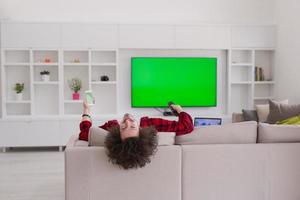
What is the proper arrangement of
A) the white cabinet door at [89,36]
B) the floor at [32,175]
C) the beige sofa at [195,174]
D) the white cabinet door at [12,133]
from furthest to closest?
1. the white cabinet door at [89,36]
2. the white cabinet door at [12,133]
3. the floor at [32,175]
4. the beige sofa at [195,174]

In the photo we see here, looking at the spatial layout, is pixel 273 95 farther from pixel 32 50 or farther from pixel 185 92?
pixel 32 50

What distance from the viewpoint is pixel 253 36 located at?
639 cm

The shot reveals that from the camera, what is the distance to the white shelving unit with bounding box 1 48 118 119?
6.22 meters

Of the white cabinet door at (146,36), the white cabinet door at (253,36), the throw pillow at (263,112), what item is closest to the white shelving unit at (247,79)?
the white cabinet door at (253,36)

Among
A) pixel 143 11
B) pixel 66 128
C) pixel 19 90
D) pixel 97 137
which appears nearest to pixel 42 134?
pixel 66 128

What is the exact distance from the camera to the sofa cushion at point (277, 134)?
2840 mm

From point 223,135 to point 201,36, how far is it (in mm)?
3712

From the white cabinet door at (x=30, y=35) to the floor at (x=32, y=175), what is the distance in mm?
1702

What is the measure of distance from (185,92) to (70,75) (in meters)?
1.96

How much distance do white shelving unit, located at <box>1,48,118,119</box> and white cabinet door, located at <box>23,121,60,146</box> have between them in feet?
0.78

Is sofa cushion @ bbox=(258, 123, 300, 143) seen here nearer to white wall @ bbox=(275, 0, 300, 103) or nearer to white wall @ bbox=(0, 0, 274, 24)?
white wall @ bbox=(275, 0, 300, 103)

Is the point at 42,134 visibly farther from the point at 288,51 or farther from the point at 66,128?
the point at 288,51

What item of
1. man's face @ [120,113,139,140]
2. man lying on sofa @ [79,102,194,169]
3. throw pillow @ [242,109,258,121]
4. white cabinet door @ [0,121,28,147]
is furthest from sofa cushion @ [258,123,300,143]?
white cabinet door @ [0,121,28,147]

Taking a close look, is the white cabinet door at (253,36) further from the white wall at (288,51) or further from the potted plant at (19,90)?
the potted plant at (19,90)
